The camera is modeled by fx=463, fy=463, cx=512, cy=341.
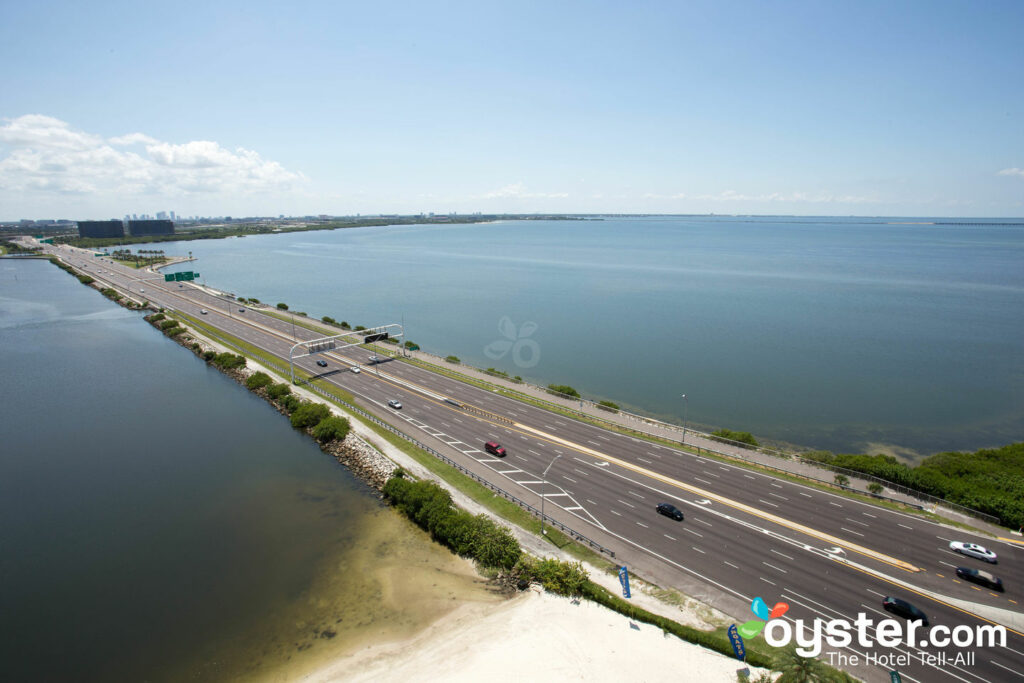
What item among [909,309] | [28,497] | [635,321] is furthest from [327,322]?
[909,309]

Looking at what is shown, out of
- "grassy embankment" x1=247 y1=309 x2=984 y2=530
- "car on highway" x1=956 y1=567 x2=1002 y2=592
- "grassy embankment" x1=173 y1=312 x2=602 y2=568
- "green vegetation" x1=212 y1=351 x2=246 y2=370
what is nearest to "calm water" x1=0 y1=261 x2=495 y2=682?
"grassy embankment" x1=173 y1=312 x2=602 y2=568

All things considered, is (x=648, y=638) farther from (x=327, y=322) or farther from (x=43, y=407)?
(x=327, y=322)

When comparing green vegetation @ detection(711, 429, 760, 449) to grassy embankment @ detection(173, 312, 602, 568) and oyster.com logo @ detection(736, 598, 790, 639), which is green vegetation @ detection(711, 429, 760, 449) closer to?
oyster.com logo @ detection(736, 598, 790, 639)

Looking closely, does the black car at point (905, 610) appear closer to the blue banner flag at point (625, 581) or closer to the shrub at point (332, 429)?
the blue banner flag at point (625, 581)

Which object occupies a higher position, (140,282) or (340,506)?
(140,282)

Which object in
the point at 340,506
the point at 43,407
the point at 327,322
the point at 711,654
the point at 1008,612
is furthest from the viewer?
the point at 327,322
